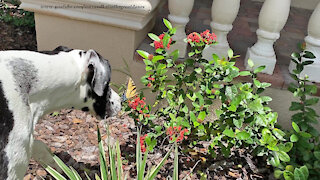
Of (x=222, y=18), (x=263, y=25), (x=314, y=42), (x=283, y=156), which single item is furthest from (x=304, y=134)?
(x=222, y=18)

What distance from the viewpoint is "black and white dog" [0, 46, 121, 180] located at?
1566mm

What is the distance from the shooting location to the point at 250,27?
404cm

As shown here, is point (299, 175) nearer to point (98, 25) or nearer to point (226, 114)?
point (226, 114)

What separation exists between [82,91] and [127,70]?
1.14 m

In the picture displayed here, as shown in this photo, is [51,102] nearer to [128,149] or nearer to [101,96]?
[101,96]

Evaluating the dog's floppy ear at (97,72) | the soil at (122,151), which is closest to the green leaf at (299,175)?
the soil at (122,151)

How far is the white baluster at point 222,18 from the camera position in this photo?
2.73 m

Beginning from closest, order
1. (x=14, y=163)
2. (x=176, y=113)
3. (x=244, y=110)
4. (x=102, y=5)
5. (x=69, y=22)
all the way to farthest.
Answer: (x=14, y=163) → (x=244, y=110) → (x=176, y=113) → (x=102, y=5) → (x=69, y=22)

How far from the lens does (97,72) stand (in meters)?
1.83

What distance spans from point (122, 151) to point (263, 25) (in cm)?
150

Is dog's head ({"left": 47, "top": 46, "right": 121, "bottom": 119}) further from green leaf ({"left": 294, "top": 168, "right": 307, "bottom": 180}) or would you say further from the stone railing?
green leaf ({"left": 294, "top": 168, "right": 307, "bottom": 180})

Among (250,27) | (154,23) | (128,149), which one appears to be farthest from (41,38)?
(250,27)

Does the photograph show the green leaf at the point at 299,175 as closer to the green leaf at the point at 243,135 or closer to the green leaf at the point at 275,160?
the green leaf at the point at 275,160

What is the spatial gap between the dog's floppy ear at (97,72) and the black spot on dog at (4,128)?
0.46 m
